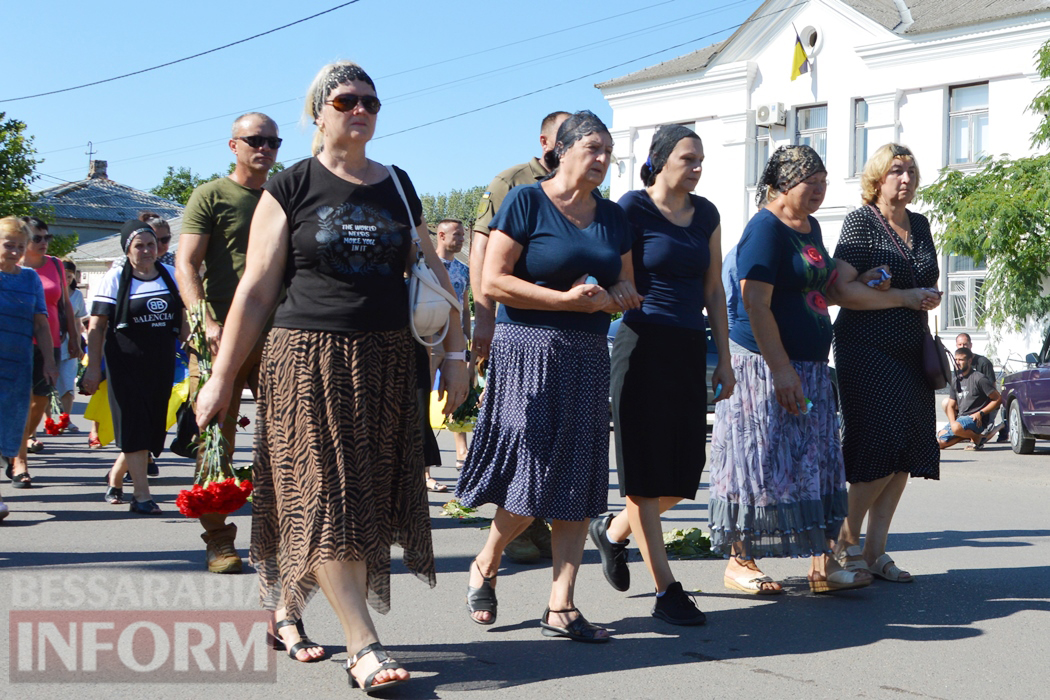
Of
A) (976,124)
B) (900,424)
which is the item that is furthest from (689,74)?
(900,424)

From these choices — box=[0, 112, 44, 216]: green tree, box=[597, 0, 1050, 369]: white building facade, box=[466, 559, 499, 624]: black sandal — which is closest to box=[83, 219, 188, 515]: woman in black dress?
box=[466, 559, 499, 624]: black sandal

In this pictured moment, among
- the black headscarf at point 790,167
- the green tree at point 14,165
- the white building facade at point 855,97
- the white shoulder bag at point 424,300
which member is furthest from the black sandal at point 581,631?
the green tree at point 14,165

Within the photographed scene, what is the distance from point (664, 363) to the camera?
17.4 feet

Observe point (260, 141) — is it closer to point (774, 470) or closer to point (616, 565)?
point (616, 565)

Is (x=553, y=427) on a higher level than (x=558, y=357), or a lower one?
lower

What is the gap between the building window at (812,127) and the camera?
3299 centimetres

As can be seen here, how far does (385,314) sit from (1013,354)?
26.6 m

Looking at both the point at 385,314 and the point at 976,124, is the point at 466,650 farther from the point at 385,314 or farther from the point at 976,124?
the point at 976,124

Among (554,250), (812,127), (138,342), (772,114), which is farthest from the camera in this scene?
(772,114)

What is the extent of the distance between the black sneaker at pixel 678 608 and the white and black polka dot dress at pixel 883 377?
1.43 meters

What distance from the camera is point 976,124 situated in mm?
29578

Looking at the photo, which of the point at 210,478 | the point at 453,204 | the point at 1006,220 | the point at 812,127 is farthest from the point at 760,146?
the point at 453,204

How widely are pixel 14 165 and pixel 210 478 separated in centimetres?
4319

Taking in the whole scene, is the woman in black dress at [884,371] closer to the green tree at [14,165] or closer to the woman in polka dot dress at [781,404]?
the woman in polka dot dress at [781,404]
